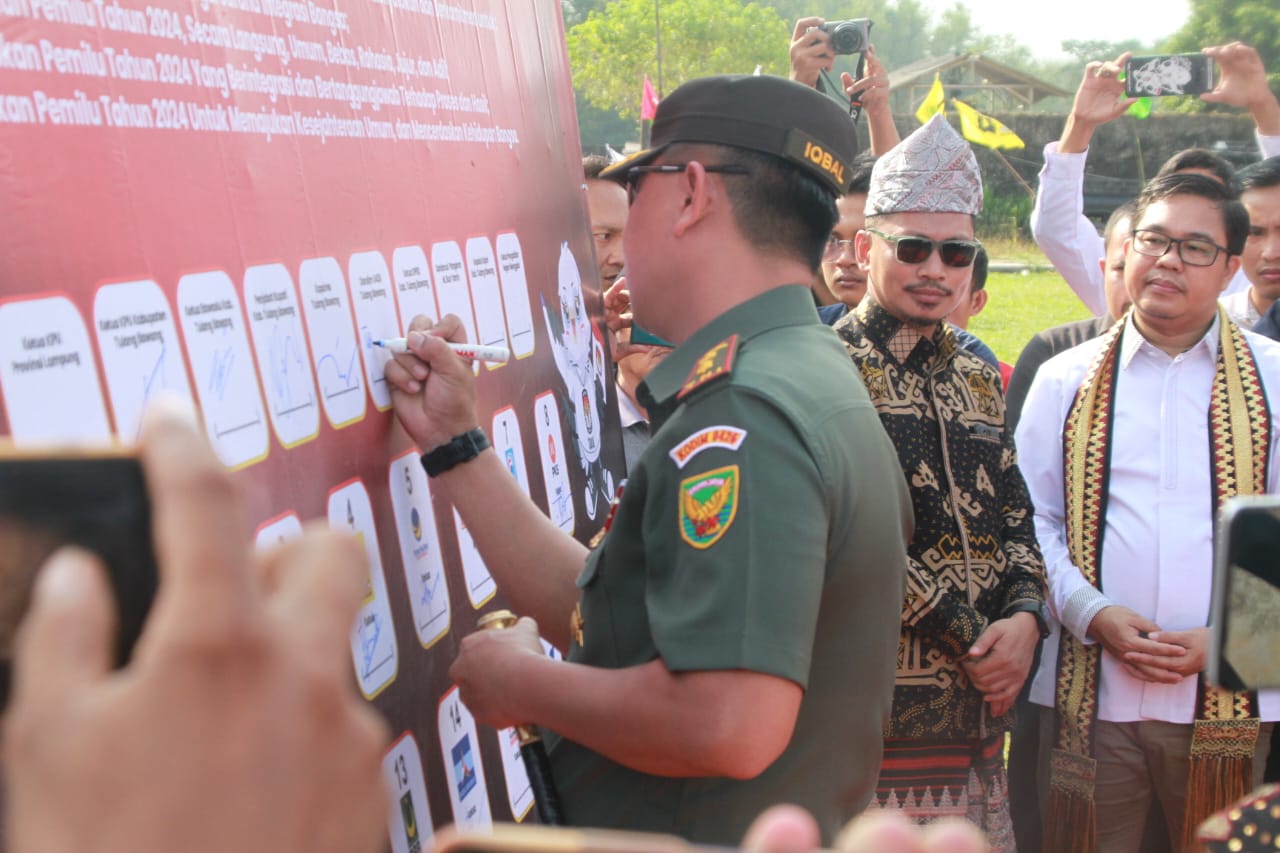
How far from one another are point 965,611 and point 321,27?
198 centimetres

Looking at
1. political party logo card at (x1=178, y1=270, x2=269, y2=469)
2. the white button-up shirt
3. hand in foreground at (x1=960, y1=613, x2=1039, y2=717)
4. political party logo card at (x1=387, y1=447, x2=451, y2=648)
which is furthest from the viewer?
the white button-up shirt

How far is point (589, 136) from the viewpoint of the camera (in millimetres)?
50250

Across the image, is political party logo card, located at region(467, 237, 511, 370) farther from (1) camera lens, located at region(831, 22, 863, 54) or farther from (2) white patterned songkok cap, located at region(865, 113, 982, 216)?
(1) camera lens, located at region(831, 22, 863, 54)

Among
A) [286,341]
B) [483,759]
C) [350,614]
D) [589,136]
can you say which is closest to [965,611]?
[483,759]

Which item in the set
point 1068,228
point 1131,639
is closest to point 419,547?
point 1131,639

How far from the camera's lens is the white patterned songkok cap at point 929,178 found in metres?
3.13

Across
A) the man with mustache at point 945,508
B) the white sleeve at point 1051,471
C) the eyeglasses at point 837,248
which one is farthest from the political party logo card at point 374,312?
the eyeglasses at point 837,248

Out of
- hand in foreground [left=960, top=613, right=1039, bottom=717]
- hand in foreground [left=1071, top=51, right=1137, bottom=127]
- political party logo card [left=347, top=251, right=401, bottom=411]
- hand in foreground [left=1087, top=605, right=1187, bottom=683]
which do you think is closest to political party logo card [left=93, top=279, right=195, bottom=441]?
political party logo card [left=347, top=251, right=401, bottom=411]

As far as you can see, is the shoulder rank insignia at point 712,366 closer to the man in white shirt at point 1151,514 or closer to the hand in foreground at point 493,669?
the hand in foreground at point 493,669

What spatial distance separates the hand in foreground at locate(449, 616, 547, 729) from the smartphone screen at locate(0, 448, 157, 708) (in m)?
1.12

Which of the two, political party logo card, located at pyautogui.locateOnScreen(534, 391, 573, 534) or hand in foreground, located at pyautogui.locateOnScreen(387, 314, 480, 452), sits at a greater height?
hand in foreground, located at pyautogui.locateOnScreen(387, 314, 480, 452)

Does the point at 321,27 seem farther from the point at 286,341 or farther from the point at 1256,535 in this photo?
the point at 1256,535

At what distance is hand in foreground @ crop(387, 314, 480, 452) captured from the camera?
6.12 feet

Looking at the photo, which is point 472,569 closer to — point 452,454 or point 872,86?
point 452,454
